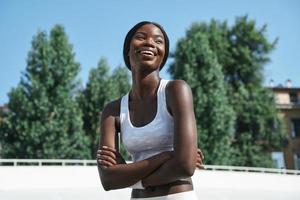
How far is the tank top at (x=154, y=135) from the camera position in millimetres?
3164

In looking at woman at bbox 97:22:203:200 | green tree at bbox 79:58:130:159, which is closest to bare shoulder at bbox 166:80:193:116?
woman at bbox 97:22:203:200

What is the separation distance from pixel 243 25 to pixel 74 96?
16493 mm

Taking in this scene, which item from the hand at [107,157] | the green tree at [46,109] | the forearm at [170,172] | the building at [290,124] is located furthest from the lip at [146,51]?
the building at [290,124]

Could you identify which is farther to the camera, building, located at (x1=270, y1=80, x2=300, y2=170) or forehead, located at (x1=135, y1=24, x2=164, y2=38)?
building, located at (x1=270, y1=80, x2=300, y2=170)

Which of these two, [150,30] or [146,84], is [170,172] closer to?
[146,84]

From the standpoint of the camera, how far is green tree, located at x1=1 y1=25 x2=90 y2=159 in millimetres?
22484

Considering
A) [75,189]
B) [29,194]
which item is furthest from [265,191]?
[29,194]

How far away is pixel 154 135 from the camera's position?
316cm

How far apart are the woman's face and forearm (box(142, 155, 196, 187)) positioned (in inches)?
37.3

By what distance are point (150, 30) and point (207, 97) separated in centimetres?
2336

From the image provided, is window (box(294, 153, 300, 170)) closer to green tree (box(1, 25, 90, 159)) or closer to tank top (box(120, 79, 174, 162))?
green tree (box(1, 25, 90, 159))

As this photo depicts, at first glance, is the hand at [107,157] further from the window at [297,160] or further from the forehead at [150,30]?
the window at [297,160]

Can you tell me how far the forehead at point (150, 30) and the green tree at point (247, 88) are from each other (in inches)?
959

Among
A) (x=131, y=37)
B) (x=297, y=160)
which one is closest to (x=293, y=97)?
(x=297, y=160)
